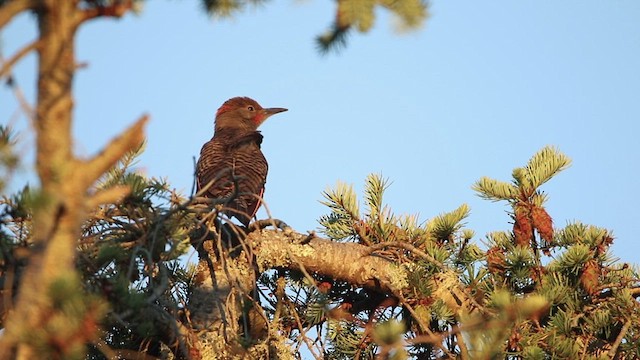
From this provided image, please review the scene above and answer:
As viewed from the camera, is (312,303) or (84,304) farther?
(312,303)

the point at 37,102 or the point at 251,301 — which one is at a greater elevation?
the point at 251,301

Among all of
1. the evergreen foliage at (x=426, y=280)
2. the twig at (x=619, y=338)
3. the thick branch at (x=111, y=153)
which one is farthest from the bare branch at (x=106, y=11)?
the twig at (x=619, y=338)

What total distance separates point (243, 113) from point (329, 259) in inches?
197

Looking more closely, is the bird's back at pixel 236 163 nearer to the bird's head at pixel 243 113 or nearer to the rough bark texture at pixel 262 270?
the bird's head at pixel 243 113

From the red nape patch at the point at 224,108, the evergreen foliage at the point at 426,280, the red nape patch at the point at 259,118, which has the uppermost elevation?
the red nape patch at the point at 224,108

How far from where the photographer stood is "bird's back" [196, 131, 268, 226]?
7.10m

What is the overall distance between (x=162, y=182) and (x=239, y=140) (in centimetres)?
425

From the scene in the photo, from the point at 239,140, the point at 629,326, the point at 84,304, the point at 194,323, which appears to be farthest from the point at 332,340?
the point at 239,140

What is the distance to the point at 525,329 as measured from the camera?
4594 mm

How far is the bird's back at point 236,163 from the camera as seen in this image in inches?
280

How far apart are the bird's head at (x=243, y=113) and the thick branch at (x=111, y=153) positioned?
7.43 metres

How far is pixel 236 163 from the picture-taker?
25.4 ft

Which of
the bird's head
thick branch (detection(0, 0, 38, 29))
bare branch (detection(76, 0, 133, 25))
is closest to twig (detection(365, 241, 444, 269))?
bare branch (detection(76, 0, 133, 25))

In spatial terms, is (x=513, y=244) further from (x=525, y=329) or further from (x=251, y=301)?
(x=251, y=301)
